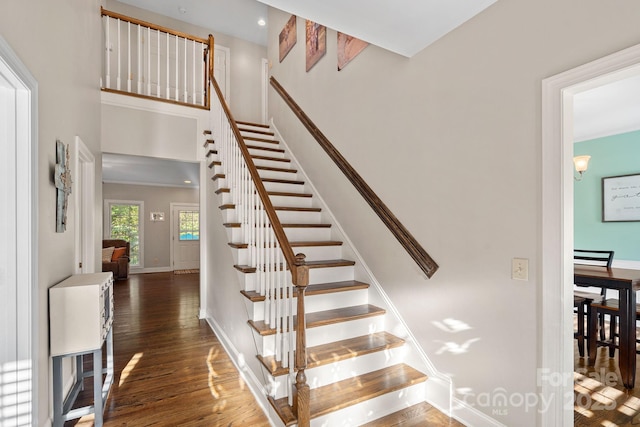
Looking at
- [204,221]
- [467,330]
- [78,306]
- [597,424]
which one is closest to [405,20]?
[467,330]

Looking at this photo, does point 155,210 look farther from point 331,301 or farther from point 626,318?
point 626,318

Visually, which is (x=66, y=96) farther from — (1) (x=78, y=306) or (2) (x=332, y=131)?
(2) (x=332, y=131)

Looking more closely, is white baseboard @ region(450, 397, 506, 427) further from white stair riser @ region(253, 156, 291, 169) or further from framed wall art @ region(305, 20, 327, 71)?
framed wall art @ region(305, 20, 327, 71)

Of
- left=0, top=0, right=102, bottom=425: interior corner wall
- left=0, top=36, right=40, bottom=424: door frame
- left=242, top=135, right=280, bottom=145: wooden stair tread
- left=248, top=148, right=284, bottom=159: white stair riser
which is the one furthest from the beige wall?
left=0, top=36, right=40, bottom=424: door frame

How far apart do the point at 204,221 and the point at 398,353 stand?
3.07 m

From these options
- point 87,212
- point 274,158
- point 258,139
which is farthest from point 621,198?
point 87,212

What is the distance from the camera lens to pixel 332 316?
8.27ft

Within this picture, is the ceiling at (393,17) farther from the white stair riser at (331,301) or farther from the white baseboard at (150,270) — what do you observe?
the white baseboard at (150,270)

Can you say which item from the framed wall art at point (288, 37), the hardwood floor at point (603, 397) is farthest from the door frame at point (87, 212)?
the hardwood floor at point (603, 397)

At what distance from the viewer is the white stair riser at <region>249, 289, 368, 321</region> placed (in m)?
2.39

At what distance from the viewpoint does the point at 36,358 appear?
1564mm

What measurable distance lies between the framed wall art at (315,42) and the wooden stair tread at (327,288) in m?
2.79

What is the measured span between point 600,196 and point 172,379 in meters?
5.75

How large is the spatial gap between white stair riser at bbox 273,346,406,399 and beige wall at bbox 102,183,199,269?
27.6 ft
